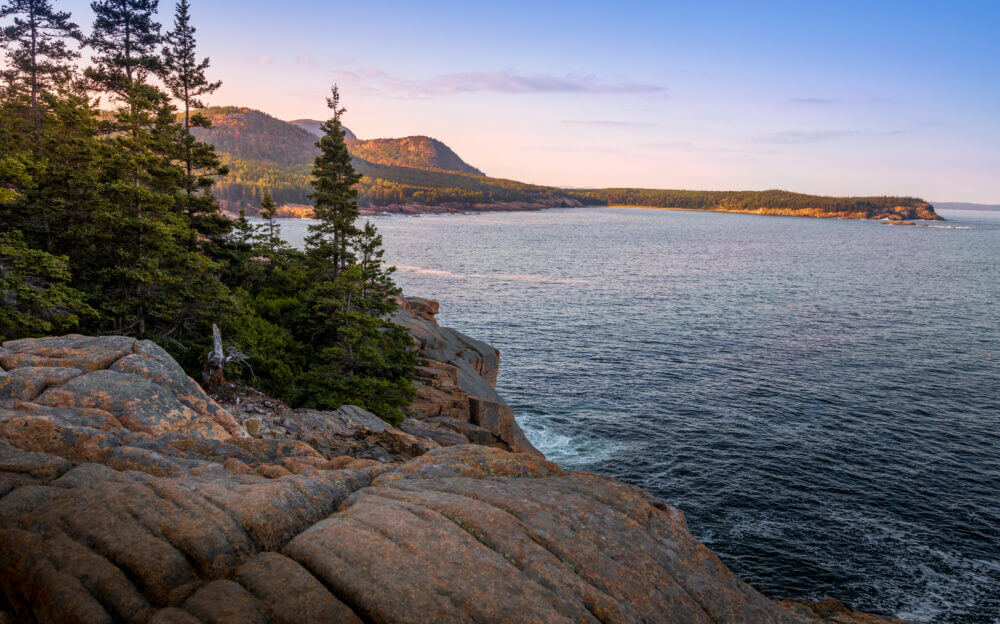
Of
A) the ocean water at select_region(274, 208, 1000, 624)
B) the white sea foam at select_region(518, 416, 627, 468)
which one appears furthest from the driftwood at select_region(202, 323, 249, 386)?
the ocean water at select_region(274, 208, 1000, 624)

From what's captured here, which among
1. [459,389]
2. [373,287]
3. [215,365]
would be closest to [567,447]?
[459,389]

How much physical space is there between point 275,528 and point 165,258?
20.4m

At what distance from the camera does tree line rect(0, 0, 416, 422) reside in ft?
70.0

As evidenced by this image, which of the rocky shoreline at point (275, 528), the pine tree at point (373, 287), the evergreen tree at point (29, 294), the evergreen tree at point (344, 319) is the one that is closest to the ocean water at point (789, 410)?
the rocky shoreline at point (275, 528)

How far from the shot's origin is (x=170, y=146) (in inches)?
1019

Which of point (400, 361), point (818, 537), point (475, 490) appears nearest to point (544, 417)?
point (400, 361)

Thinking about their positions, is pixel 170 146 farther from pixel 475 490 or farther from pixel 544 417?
pixel 544 417

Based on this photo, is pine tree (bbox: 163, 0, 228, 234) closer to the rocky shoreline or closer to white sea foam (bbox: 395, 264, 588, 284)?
the rocky shoreline

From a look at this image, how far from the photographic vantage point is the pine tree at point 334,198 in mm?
32938

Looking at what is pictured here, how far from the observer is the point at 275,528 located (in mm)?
9875

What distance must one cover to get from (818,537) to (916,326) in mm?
49682

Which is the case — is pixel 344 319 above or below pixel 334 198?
below

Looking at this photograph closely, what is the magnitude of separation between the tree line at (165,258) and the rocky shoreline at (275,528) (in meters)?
6.30

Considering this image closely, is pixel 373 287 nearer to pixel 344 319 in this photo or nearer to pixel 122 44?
pixel 344 319
